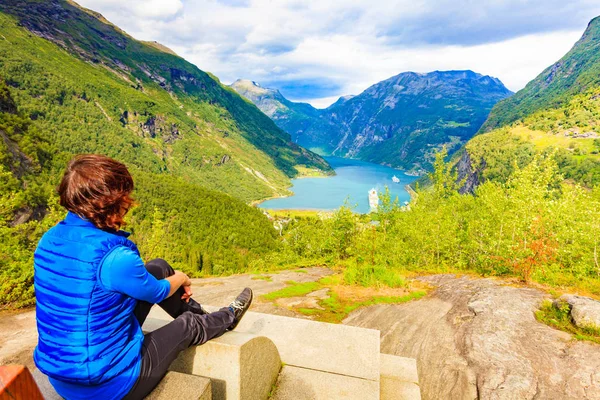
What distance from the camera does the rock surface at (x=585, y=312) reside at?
252 inches

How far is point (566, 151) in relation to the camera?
114 meters

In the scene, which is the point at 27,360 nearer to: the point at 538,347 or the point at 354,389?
the point at 354,389

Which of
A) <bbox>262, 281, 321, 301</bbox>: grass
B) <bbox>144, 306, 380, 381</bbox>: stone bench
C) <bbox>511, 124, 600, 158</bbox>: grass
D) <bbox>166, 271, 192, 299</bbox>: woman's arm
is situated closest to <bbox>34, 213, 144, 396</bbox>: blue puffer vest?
<bbox>166, 271, 192, 299</bbox>: woman's arm

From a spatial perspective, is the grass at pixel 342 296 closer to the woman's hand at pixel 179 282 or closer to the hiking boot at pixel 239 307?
the hiking boot at pixel 239 307

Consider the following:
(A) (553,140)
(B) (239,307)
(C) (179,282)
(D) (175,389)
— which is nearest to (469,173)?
(A) (553,140)

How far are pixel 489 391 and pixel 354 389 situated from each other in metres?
2.67

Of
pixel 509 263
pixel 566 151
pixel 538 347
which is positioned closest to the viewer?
pixel 538 347

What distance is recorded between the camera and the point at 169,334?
3.09 meters

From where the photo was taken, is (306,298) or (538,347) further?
(306,298)

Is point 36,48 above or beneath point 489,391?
above

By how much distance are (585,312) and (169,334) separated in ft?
26.4

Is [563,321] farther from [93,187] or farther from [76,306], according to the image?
[93,187]

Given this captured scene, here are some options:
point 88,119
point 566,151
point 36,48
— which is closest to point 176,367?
point 566,151

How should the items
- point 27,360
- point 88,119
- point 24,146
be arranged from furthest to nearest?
point 88,119 → point 24,146 → point 27,360
